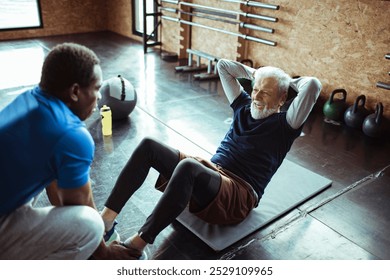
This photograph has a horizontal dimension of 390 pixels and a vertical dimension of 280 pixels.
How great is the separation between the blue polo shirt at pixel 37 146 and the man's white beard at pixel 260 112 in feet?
3.25

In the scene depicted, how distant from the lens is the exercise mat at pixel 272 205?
1.95 meters

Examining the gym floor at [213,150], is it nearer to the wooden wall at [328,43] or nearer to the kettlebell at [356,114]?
the kettlebell at [356,114]

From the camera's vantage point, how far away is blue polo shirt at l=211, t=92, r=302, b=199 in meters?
1.92

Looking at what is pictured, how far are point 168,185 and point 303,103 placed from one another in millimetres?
780

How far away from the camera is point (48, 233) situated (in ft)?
4.50

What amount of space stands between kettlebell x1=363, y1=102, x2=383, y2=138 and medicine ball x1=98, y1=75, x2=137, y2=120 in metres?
2.17

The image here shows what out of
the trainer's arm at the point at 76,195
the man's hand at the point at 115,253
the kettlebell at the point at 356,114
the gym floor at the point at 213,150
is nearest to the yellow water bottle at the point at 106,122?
the gym floor at the point at 213,150

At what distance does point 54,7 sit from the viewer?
7293 mm

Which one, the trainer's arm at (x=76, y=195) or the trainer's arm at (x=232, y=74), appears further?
the trainer's arm at (x=232, y=74)

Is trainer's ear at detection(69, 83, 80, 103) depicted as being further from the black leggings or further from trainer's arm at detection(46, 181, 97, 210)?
the black leggings

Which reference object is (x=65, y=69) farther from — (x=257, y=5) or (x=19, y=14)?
(x=19, y=14)

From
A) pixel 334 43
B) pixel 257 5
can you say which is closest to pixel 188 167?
pixel 334 43

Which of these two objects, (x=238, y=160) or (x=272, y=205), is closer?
(x=238, y=160)

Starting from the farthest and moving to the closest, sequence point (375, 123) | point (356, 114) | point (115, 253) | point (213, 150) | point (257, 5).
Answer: point (257, 5)
point (356, 114)
point (375, 123)
point (213, 150)
point (115, 253)
